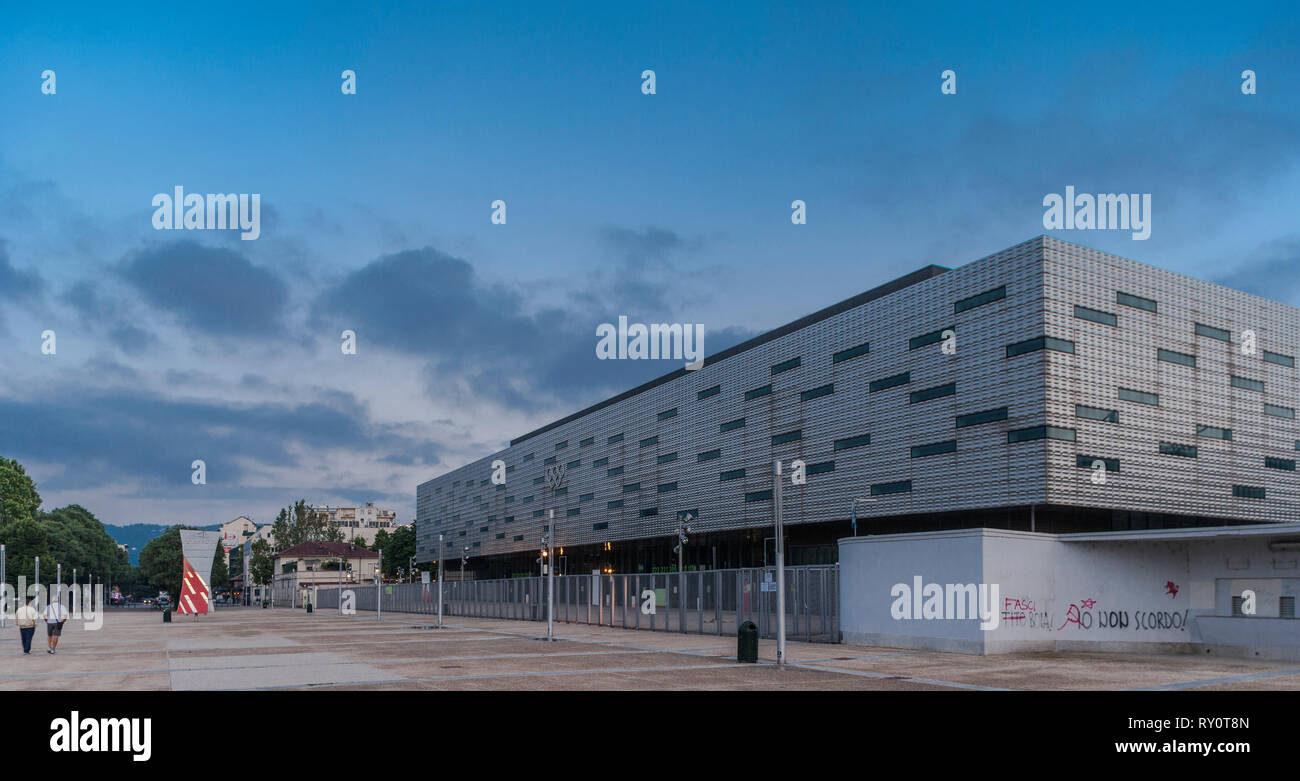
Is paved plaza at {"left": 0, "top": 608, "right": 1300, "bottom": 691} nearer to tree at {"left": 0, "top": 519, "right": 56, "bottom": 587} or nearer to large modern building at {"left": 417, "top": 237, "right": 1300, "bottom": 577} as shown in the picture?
large modern building at {"left": 417, "top": 237, "right": 1300, "bottom": 577}

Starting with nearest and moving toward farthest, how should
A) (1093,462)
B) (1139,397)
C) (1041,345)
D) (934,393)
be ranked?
(1041,345)
(1093,462)
(1139,397)
(934,393)

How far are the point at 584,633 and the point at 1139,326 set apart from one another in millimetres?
40076

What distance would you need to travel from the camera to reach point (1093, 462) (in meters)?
57.2

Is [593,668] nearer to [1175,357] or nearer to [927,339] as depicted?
[927,339]

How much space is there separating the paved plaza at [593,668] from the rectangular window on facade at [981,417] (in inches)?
1174

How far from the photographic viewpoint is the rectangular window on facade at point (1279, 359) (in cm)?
6600

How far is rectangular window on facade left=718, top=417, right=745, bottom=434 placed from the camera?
8275 centimetres

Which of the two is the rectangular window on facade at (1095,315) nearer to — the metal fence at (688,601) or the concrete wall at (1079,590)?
the metal fence at (688,601)

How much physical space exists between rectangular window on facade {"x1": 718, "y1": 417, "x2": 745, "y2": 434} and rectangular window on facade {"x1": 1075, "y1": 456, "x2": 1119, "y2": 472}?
30.9 m

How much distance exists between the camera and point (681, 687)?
19.7 meters

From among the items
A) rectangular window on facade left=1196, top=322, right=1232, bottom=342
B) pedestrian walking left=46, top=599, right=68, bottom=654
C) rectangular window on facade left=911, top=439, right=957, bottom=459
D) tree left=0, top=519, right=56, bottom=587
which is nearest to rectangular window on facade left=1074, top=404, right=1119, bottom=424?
rectangular window on facade left=911, top=439, right=957, bottom=459

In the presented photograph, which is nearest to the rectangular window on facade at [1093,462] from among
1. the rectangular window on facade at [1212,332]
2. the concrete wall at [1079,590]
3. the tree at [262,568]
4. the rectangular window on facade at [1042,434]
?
the rectangular window on facade at [1042,434]

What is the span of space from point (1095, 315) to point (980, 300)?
654 cm

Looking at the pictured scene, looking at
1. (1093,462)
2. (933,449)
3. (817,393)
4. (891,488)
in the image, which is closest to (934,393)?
(933,449)
